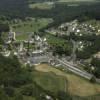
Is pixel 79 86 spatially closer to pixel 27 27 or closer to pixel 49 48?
pixel 49 48

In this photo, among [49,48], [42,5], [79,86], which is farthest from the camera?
[42,5]

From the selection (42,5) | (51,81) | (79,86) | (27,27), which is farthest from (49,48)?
(42,5)

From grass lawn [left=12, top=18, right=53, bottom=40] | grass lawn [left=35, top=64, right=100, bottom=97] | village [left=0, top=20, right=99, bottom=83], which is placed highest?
grass lawn [left=35, top=64, right=100, bottom=97]

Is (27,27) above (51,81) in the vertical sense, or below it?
below

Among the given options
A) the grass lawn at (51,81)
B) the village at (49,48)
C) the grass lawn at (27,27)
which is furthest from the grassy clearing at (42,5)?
the grass lawn at (51,81)

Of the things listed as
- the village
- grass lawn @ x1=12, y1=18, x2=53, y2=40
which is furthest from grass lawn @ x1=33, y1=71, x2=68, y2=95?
grass lawn @ x1=12, y1=18, x2=53, y2=40

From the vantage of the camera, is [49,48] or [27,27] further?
[27,27]

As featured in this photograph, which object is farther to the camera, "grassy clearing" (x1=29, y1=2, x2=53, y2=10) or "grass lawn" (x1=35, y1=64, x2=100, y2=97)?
"grassy clearing" (x1=29, y1=2, x2=53, y2=10)

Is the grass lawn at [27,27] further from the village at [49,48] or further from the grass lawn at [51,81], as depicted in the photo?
the grass lawn at [51,81]

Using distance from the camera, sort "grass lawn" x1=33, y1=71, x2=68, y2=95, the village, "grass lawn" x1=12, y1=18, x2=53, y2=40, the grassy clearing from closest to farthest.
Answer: "grass lawn" x1=33, y1=71, x2=68, y2=95
the village
"grass lawn" x1=12, y1=18, x2=53, y2=40
the grassy clearing

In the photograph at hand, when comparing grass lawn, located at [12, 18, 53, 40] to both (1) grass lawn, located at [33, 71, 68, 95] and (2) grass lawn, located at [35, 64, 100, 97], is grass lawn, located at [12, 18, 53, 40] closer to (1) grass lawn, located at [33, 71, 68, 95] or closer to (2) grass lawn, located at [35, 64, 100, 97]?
(2) grass lawn, located at [35, 64, 100, 97]

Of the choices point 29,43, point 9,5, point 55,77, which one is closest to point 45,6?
point 9,5

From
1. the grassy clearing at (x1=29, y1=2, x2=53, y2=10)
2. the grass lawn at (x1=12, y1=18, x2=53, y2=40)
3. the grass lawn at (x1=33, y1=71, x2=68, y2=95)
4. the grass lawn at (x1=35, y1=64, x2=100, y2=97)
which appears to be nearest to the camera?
the grass lawn at (x1=33, y1=71, x2=68, y2=95)
